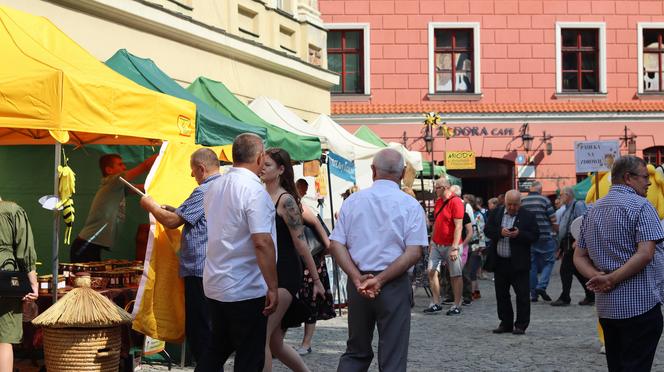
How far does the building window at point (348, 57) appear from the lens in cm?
3353

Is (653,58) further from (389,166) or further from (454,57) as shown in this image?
(389,166)

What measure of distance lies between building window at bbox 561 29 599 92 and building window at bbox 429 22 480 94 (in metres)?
2.82

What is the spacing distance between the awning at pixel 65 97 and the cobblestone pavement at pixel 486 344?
2289 millimetres

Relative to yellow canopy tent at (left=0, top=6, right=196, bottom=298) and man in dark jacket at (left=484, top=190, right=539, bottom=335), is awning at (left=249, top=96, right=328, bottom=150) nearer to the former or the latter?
man in dark jacket at (left=484, top=190, right=539, bottom=335)

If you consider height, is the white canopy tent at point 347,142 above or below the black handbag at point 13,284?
above

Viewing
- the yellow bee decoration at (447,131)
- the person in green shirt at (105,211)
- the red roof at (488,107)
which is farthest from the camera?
the red roof at (488,107)

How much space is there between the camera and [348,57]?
33.6m

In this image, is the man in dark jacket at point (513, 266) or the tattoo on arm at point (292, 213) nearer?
the tattoo on arm at point (292, 213)

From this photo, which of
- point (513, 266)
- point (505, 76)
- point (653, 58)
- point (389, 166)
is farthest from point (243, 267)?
point (653, 58)

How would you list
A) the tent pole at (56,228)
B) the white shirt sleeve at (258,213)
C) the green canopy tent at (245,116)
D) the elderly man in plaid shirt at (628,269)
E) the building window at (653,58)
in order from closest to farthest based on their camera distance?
the white shirt sleeve at (258,213) < the elderly man in plaid shirt at (628,269) < the tent pole at (56,228) < the green canopy tent at (245,116) < the building window at (653,58)

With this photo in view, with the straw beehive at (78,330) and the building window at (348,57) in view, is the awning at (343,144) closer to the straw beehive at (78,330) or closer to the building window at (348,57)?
the straw beehive at (78,330)

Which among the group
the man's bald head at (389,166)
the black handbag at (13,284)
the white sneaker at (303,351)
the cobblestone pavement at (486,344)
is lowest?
the cobblestone pavement at (486,344)

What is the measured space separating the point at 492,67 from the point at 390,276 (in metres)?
27.4

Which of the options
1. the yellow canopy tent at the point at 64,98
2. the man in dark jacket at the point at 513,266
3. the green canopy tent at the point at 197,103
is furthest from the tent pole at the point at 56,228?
the man in dark jacket at the point at 513,266
